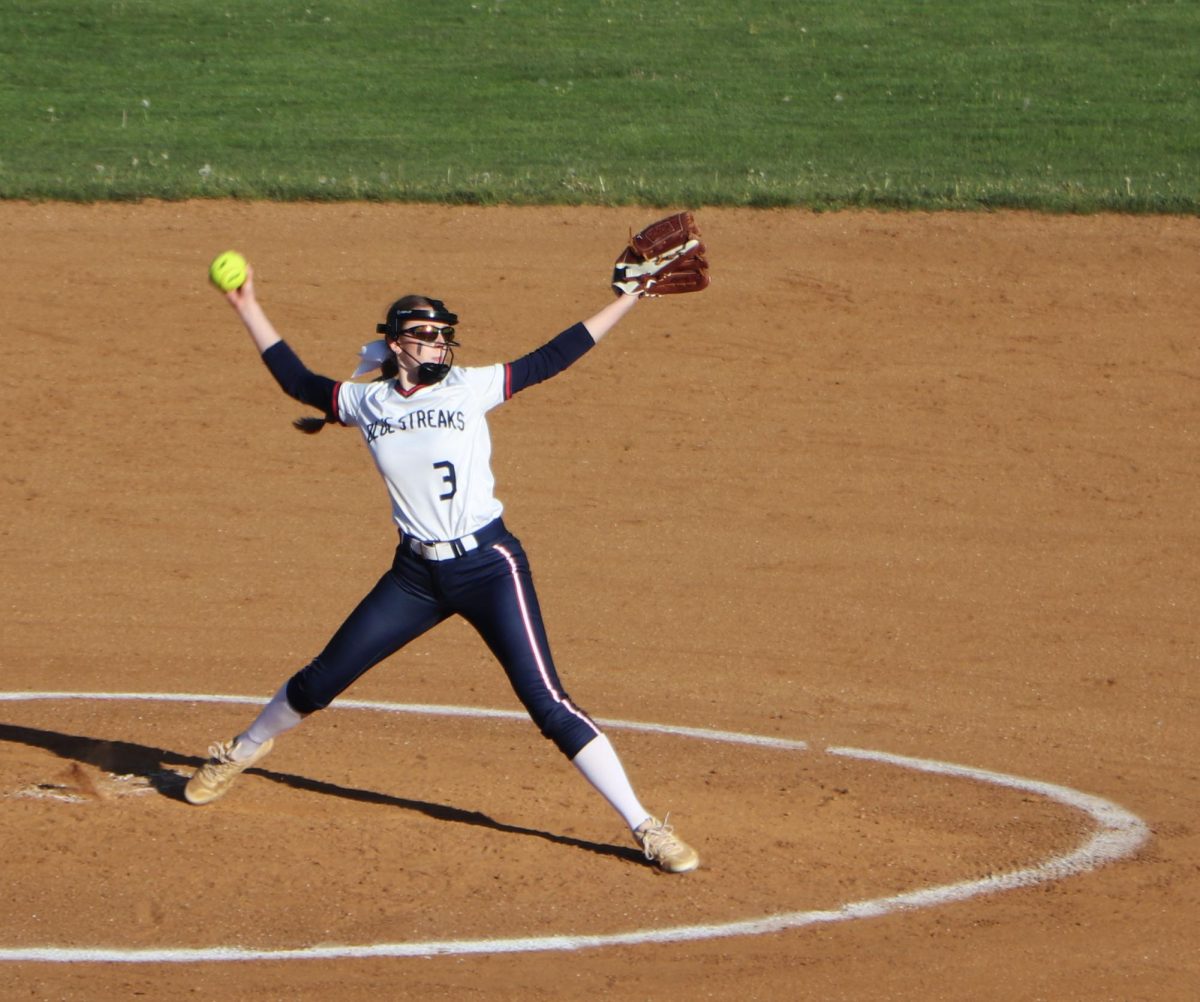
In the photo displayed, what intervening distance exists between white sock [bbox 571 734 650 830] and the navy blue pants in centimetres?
4

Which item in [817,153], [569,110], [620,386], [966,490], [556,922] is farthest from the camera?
[569,110]

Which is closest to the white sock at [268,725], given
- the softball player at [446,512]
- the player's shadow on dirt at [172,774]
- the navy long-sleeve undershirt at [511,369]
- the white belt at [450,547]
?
the softball player at [446,512]

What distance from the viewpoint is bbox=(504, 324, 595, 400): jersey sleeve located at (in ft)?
21.5

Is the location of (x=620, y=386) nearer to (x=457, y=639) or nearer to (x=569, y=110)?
(x=457, y=639)

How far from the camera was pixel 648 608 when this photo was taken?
1009 centimetres

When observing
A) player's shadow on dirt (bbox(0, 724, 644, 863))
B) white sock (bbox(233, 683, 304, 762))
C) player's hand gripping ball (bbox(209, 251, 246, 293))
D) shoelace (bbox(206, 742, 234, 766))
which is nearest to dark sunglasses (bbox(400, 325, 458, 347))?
player's hand gripping ball (bbox(209, 251, 246, 293))

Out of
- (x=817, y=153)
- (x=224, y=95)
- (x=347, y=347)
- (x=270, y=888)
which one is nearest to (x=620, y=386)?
(x=347, y=347)

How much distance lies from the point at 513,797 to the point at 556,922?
128cm

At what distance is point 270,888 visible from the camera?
6520 mm

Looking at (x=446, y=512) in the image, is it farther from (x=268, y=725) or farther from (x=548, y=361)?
(x=268, y=725)

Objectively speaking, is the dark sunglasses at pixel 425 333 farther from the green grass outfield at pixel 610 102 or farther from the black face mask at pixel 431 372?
the green grass outfield at pixel 610 102

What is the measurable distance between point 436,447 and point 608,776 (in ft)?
4.61

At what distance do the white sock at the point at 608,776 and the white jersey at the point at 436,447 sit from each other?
949 millimetres

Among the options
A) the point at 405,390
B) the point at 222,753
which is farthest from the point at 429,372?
the point at 222,753
